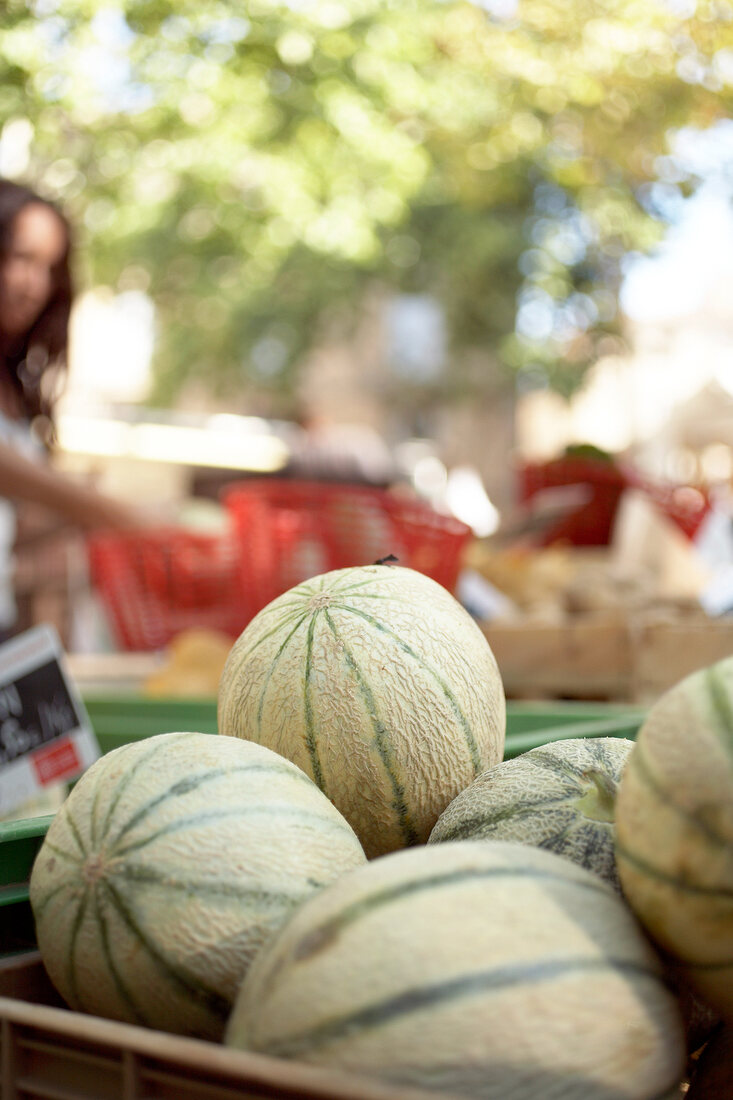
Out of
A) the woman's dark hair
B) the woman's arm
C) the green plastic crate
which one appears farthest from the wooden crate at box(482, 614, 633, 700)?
the woman's dark hair

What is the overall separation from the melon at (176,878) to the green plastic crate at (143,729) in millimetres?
137

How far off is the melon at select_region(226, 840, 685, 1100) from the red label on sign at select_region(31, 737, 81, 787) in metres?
0.92

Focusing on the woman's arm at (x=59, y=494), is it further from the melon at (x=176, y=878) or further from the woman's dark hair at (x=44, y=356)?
the melon at (x=176, y=878)

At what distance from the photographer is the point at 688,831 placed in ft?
2.48

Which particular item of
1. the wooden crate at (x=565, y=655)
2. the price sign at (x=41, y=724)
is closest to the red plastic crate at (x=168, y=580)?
the wooden crate at (x=565, y=655)

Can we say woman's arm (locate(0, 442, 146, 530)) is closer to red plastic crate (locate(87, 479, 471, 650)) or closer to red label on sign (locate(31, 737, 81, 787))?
red plastic crate (locate(87, 479, 471, 650))

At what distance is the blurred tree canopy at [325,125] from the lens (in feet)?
20.8

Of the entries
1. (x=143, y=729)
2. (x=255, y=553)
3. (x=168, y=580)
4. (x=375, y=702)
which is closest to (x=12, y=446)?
(x=168, y=580)

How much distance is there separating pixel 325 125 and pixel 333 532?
691cm

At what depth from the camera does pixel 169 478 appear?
7.74 metres

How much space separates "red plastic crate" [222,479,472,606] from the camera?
2916 mm

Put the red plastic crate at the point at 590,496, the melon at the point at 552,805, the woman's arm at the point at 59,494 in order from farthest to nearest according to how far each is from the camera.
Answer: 1. the red plastic crate at the point at 590,496
2. the woman's arm at the point at 59,494
3. the melon at the point at 552,805

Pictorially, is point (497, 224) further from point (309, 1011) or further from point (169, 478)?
point (309, 1011)

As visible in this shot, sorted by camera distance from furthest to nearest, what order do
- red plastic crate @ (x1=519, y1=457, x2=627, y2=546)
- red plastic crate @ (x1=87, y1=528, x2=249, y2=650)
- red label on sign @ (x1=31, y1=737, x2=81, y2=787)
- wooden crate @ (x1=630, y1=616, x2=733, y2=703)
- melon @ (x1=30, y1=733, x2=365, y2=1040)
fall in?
red plastic crate @ (x1=519, y1=457, x2=627, y2=546)
red plastic crate @ (x1=87, y1=528, x2=249, y2=650)
wooden crate @ (x1=630, y1=616, x2=733, y2=703)
red label on sign @ (x1=31, y1=737, x2=81, y2=787)
melon @ (x1=30, y1=733, x2=365, y2=1040)
